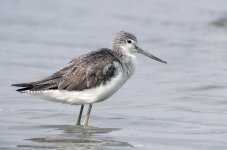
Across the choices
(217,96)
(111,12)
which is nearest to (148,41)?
(111,12)

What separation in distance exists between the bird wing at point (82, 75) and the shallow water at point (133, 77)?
59 centimetres

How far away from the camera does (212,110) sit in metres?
12.5

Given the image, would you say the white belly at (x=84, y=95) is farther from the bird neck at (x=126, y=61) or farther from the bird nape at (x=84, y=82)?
the bird neck at (x=126, y=61)

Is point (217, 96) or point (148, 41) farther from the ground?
point (148, 41)

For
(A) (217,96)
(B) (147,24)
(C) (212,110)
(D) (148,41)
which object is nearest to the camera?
(C) (212,110)

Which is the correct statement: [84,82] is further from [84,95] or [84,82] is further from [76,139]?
[76,139]

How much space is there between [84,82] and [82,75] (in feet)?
0.38

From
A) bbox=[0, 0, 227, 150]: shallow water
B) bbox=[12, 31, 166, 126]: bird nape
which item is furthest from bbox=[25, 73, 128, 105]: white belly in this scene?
bbox=[0, 0, 227, 150]: shallow water

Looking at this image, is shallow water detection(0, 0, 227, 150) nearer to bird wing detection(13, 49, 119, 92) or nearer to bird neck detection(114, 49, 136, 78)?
bird wing detection(13, 49, 119, 92)

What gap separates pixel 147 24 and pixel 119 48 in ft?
28.5

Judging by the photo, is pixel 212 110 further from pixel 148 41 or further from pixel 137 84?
pixel 148 41

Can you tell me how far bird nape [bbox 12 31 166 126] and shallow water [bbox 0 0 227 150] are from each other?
1.43 ft

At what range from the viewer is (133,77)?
15.1 metres

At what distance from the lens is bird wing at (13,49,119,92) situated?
11266 millimetres
